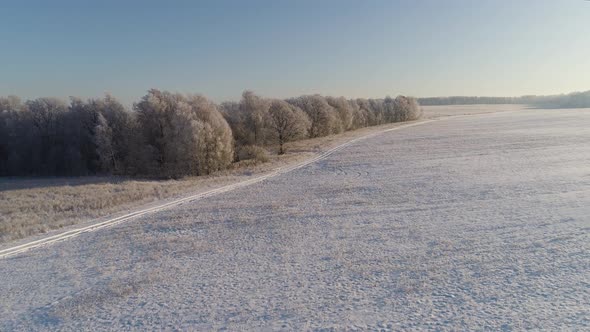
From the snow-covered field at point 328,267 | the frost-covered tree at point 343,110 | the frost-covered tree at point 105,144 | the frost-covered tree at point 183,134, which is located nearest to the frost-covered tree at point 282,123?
the frost-covered tree at point 183,134

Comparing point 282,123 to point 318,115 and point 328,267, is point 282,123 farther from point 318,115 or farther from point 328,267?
point 328,267

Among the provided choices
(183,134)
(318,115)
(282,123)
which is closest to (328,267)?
(183,134)

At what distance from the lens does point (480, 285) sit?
6344 mm

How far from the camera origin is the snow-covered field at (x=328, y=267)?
5527mm

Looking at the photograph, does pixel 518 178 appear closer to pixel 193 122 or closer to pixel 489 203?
pixel 489 203

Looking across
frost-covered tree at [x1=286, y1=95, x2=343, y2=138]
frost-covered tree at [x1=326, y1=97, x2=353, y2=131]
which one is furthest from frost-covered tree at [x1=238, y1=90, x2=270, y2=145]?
frost-covered tree at [x1=326, y1=97, x2=353, y2=131]

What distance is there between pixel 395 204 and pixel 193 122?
2528cm

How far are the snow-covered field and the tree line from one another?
69.6 feet

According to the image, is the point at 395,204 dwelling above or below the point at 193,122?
below

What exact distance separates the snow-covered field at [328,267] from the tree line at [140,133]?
69.6ft

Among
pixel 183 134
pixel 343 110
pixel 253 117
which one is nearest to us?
pixel 183 134

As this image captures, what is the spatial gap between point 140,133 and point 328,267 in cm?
3917

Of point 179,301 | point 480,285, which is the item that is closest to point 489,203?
point 480,285

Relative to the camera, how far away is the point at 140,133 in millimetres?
40188
